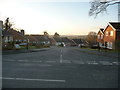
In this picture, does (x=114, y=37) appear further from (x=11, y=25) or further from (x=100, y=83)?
(x=11, y=25)

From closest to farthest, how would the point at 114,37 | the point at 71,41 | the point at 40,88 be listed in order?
1. the point at 40,88
2. the point at 114,37
3. the point at 71,41

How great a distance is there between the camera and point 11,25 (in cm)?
5669

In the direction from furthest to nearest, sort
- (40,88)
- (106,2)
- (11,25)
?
(11,25)
(106,2)
(40,88)

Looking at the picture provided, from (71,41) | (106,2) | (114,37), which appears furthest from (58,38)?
(106,2)

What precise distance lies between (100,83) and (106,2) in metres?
15.0

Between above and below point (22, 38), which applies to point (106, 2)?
above

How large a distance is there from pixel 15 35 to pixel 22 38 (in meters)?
3.25

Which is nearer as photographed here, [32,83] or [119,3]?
[32,83]

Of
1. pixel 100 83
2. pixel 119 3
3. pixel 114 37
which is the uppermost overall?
pixel 119 3

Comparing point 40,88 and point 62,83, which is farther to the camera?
point 62,83

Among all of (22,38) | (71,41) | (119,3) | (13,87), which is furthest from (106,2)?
(71,41)

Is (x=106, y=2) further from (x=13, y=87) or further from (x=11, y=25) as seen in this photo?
(x=11, y=25)

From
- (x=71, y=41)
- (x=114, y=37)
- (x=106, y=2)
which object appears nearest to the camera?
(x=106, y=2)

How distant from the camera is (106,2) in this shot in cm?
1823
